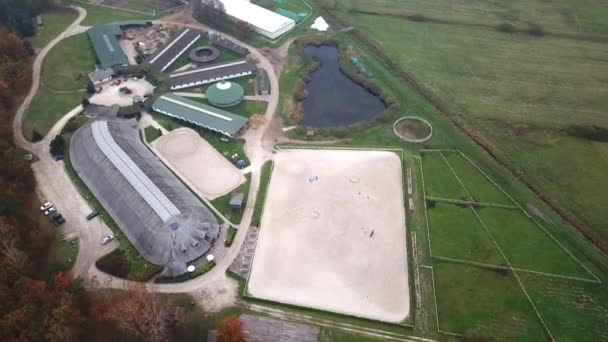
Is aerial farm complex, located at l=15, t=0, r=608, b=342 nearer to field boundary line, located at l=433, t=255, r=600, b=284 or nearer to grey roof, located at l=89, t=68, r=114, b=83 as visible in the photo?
field boundary line, located at l=433, t=255, r=600, b=284

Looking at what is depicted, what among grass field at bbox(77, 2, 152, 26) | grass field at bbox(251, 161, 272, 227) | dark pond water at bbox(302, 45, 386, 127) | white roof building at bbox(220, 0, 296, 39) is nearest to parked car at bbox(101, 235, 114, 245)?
grass field at bbox(251, 161, 272, 227)

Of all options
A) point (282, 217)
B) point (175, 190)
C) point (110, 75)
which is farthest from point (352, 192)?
point (110, 75)

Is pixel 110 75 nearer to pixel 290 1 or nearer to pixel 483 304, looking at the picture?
pixel 290 1

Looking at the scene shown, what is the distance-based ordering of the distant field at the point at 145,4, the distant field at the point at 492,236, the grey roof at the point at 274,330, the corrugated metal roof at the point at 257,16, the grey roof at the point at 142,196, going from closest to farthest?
the grey roof at the point at 274,330, the grey roof at the point at 142,196, the distant field at the point at 492,236, the corrugated metal roof at the point at 257,16, the distant field at the point at 145,4

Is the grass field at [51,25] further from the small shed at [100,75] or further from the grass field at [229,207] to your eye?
the grass field at [229,207]

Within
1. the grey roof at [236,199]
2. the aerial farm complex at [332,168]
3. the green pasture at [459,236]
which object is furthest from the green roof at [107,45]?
the green pasture at [459,236]

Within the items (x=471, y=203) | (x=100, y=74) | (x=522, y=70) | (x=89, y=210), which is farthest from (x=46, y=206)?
(x=522, y=70)
